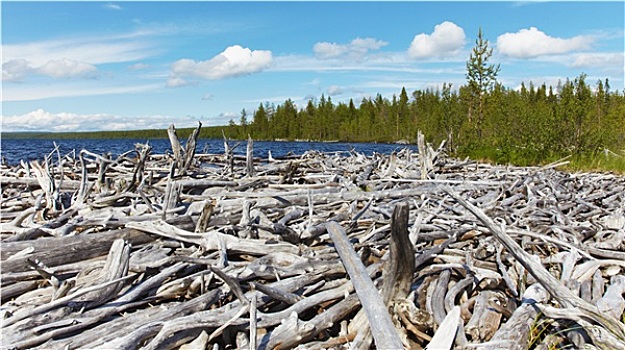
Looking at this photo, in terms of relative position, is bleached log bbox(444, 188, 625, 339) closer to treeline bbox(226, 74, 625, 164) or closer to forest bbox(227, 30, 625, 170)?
forest bbox(227, 30, 625, 170)

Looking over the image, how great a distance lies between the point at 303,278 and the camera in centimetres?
335

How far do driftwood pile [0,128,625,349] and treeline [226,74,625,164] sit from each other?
13.8 m

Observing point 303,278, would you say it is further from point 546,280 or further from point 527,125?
point 527,125

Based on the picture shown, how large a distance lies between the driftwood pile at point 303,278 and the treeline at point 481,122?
13.8 m

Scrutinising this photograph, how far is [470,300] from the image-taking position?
3201 millimetres

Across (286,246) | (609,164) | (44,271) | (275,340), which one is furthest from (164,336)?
(609,164)

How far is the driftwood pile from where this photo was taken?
2641mm

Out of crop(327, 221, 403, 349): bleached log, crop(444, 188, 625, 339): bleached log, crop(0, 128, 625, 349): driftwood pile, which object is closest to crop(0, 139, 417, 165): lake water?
crop(0, 128, 625, 349): driftwood pile

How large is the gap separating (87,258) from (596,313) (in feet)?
12.6

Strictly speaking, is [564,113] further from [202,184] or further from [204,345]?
[204,345]

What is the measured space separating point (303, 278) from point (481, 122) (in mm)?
26133

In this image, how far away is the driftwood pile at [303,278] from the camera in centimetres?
264

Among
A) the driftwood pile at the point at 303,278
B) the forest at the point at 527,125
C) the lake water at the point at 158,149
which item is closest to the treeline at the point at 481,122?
the forest at the point at 527,125

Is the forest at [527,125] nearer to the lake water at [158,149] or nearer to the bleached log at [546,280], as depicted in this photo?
the lake water at [158,149]
